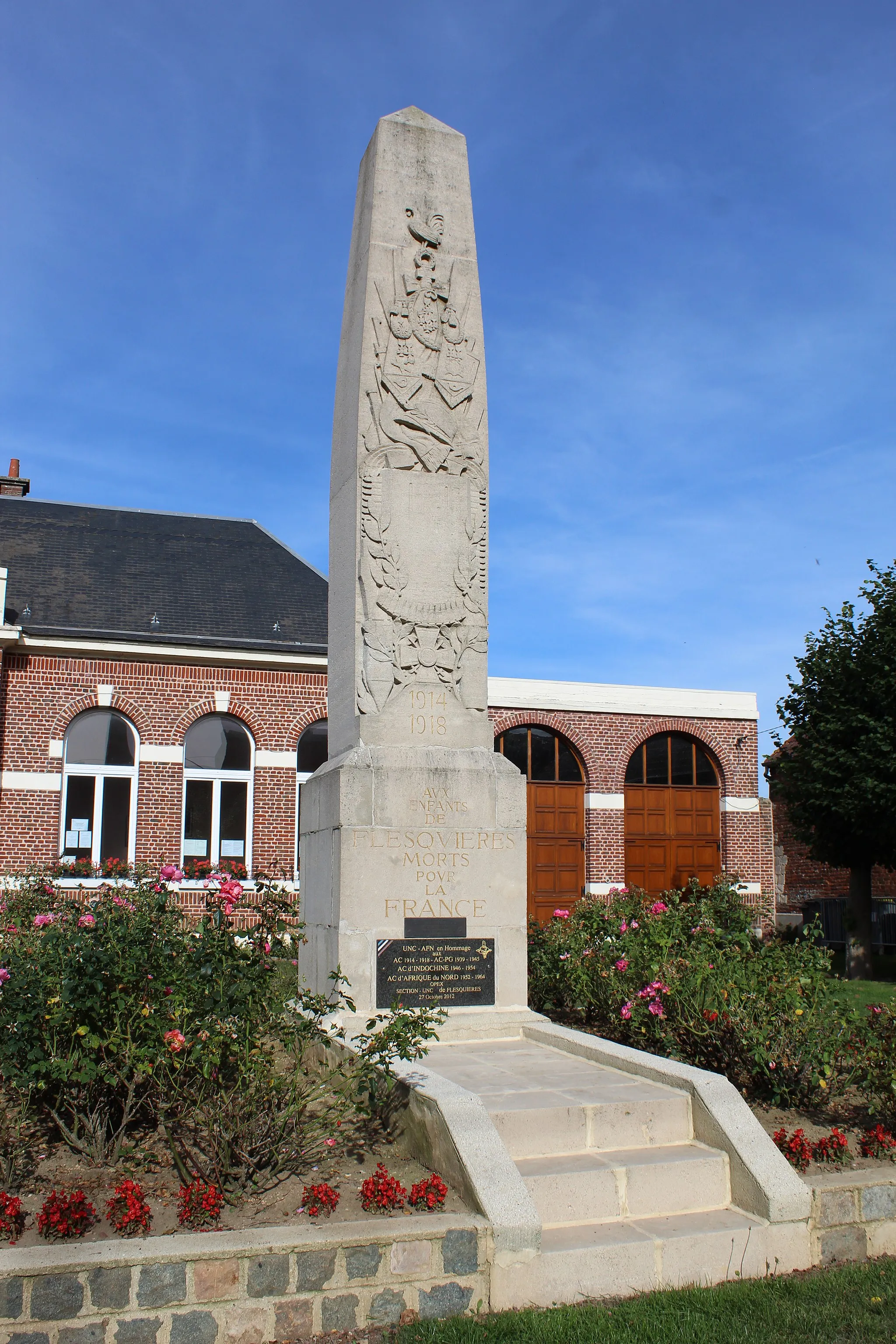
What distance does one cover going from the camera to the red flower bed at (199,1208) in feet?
14.1

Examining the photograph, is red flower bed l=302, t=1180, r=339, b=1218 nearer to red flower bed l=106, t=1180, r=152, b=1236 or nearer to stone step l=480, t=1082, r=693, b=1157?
red flower bed l=106, t=1180, r=152, b=1236

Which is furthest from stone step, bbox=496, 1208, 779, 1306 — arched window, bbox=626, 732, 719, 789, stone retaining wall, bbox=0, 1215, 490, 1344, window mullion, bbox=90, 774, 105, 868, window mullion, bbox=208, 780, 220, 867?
arched window, bbox=626, 732, 719, 789

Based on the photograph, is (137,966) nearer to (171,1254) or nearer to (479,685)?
(171,1254)

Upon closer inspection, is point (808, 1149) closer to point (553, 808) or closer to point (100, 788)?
point (100, 788)

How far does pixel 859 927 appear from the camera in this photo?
63.2 feet

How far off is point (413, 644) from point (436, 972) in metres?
2.31

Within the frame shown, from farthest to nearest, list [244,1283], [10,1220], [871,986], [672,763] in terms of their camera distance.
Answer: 1. [672,763]
2. [871,986]
3. [10,1220]
4. [244,1283]

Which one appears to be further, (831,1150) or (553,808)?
(553,808)

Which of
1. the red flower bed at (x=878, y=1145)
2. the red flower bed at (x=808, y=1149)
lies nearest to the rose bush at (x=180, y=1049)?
the red flower bed at (x=808, y=1149)

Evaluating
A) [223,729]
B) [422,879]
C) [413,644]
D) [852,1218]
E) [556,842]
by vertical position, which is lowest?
[852,1218]

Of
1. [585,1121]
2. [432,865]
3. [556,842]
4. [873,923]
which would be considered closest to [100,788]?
[556,842]

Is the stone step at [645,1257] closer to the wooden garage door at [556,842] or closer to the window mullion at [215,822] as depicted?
the window mullion at [215,822]

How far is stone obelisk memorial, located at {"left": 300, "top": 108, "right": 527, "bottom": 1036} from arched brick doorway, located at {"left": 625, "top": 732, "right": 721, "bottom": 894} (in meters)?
15.9

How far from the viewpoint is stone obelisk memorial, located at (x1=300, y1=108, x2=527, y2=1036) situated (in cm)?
736
